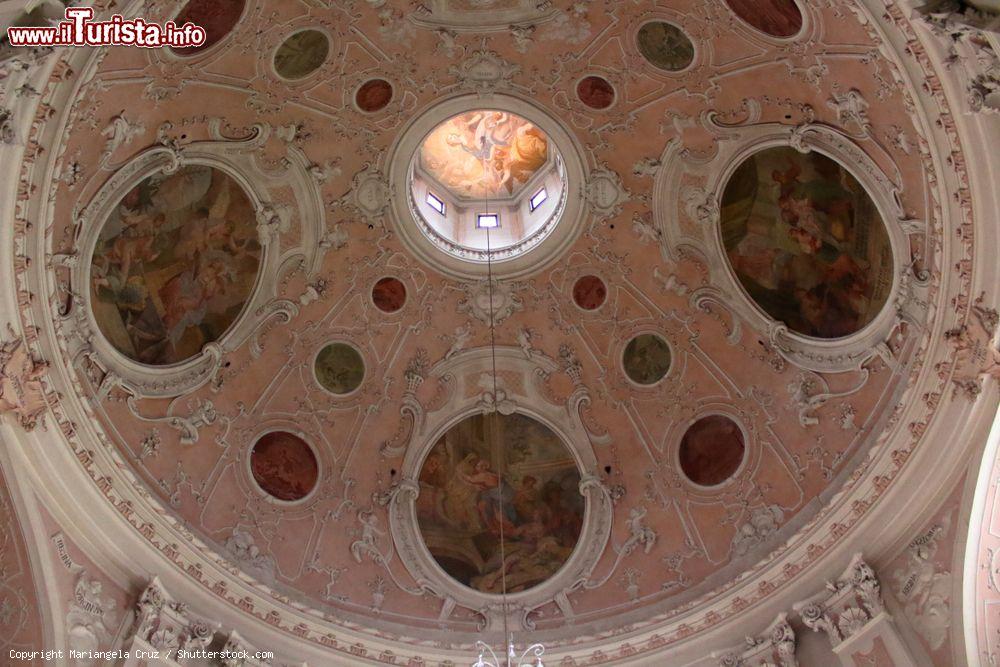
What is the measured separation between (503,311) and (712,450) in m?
4.21

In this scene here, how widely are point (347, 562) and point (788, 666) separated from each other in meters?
6.64

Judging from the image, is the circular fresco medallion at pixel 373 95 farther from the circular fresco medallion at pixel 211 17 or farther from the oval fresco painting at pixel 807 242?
the oval fresco painting at pixel 807 242

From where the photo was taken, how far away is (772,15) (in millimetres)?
13180

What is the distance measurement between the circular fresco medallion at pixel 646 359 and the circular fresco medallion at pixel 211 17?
8.03 m

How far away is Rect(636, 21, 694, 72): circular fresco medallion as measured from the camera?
1460 centimetres

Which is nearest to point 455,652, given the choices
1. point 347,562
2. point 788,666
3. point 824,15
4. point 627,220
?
point 347,562

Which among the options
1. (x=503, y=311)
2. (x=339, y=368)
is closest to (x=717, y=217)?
(x=503, y=311)

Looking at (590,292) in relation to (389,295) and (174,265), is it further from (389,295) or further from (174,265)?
(174,265)

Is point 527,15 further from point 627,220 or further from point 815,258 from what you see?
point 815,258

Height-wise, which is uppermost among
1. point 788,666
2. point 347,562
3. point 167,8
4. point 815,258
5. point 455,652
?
point 167,8

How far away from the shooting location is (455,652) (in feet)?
46.9

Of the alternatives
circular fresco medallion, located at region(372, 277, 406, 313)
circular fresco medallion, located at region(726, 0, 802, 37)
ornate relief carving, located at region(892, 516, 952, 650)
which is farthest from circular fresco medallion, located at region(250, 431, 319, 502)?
circular fresco medallion, located at region(726, 0, 802, 37)

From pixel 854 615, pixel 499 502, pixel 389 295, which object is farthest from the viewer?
pixel 389 295

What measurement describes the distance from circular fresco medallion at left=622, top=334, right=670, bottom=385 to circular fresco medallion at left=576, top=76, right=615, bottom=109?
12.7ft
